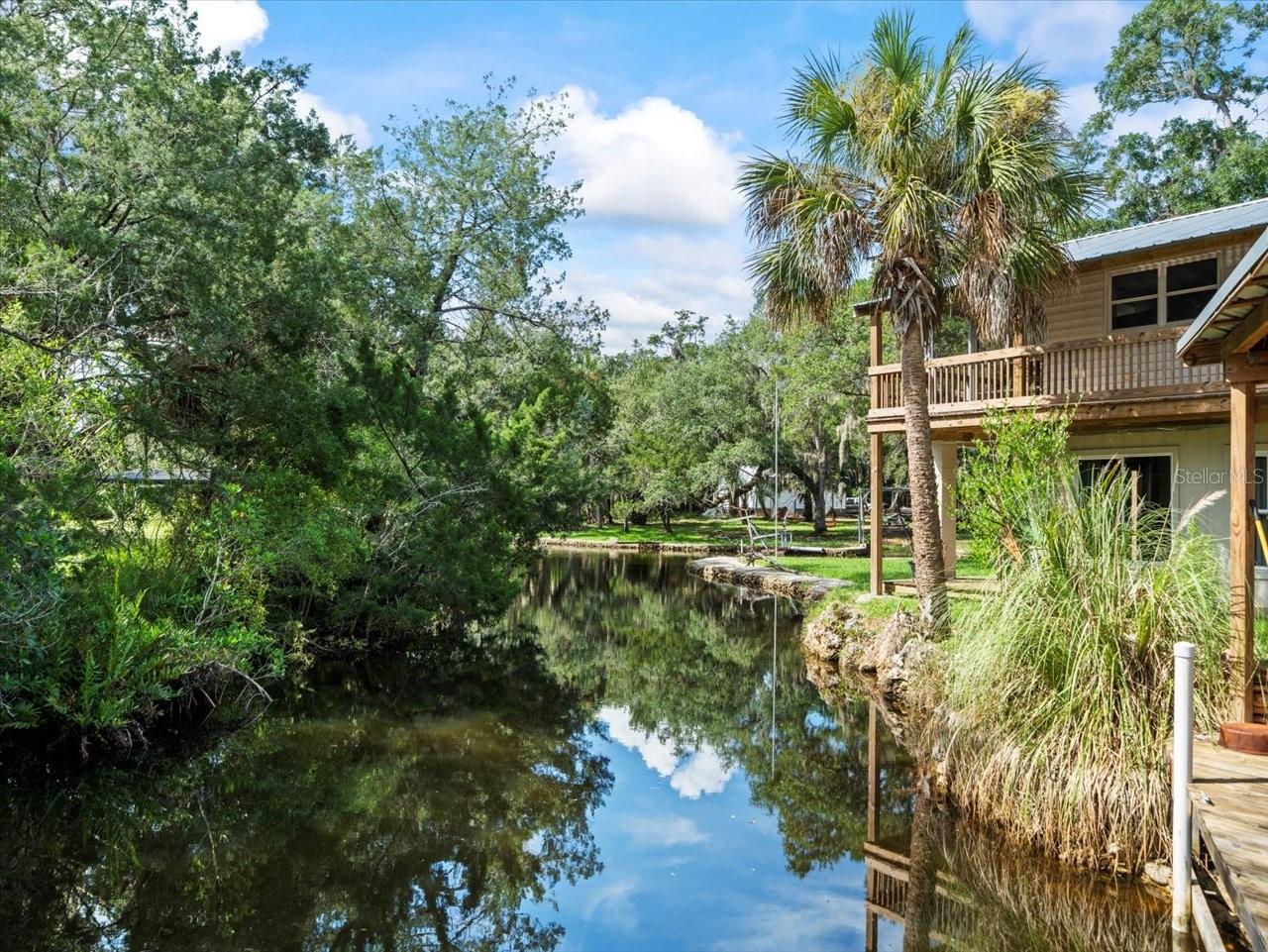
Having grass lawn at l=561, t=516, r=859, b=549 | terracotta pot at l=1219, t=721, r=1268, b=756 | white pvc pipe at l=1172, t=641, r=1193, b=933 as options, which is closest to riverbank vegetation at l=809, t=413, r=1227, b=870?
terracotta pot at l=1219, t=721, r=1268, b=756

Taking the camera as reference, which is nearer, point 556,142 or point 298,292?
point 298,292

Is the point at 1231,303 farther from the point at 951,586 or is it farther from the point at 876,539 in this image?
the point at 876,539

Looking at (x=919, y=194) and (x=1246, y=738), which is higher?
(x=919, y=194)

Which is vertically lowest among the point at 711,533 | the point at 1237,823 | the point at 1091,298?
the point at 711,533

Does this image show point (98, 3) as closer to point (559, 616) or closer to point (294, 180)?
point (294, 180)

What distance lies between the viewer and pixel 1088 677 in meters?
6.34

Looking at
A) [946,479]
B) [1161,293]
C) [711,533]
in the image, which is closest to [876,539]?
[946,479]

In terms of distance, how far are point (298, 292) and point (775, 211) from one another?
745cm

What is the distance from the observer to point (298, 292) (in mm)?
13117

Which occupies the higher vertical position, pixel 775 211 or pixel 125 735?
pixel 775 211

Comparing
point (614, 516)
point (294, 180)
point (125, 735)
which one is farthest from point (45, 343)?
point (614, 516)

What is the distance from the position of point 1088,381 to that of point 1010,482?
21.6 feet

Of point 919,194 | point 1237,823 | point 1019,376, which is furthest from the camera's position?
point 1019,376

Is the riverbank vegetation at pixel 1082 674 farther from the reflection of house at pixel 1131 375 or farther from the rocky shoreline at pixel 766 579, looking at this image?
the rocky shoreline at pixel 766 579
